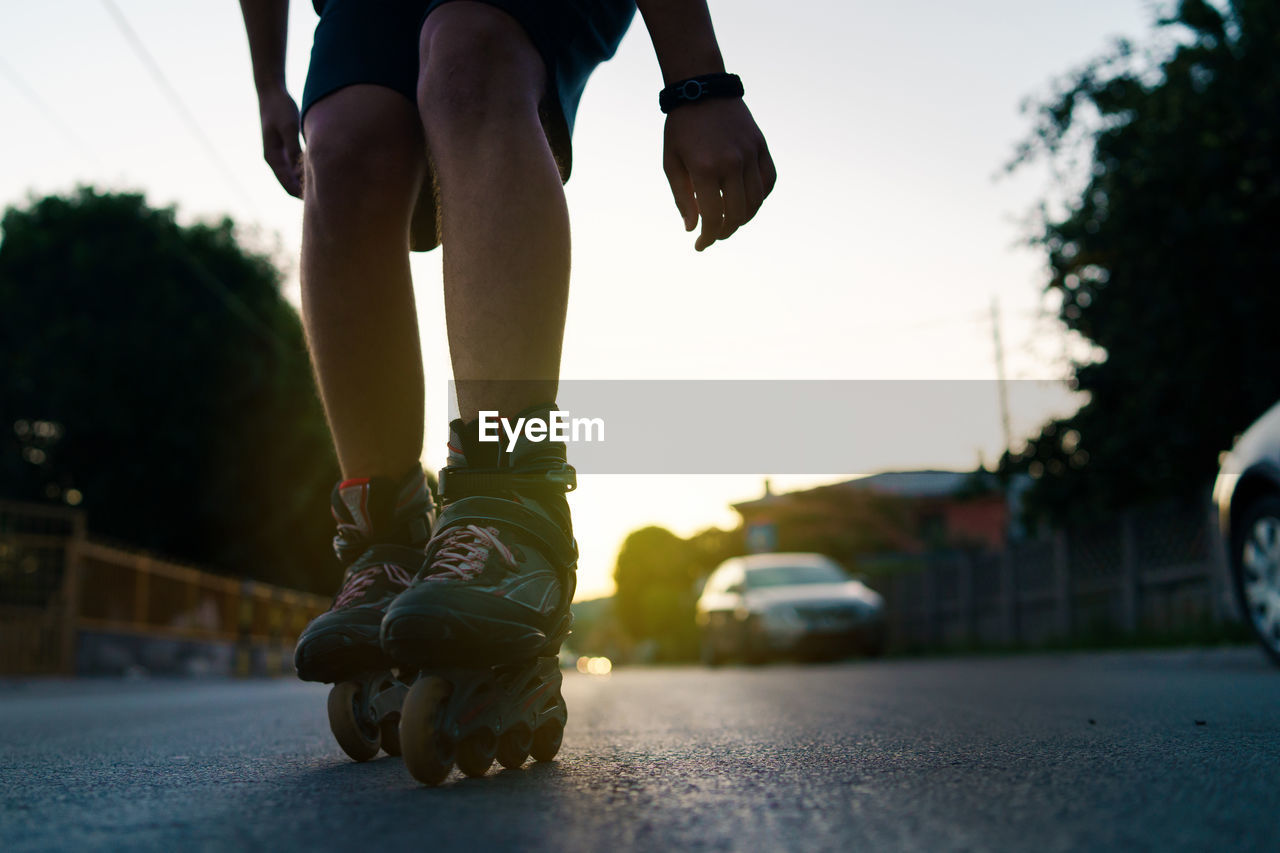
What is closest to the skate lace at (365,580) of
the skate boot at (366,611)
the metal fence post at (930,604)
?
the skate boot at (366,611)

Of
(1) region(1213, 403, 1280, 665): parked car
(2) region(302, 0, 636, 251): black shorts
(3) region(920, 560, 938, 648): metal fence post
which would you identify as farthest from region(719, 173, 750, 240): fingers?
(3) region(920, 560, 938, 648): metal fence post

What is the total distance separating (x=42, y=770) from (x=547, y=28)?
4.54 feet

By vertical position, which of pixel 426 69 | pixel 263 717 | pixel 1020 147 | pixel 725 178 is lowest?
pixel 263 717

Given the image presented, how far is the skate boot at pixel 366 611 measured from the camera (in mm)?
1793

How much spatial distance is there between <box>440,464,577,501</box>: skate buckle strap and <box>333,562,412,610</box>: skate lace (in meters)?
0.27

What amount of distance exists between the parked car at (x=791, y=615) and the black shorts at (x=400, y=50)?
12.0m

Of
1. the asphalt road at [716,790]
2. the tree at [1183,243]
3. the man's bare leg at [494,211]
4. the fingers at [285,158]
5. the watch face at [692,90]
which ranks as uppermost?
the tree at [1183,243]

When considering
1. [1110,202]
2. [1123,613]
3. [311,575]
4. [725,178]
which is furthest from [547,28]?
[311,575]

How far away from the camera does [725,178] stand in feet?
6.20

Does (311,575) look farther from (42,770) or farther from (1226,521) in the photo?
(42,770)

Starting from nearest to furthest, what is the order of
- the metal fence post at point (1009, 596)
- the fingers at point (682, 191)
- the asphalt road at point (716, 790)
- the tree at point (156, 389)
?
the asphalt road at point (716, 790)
the fingers at point (682, 191)
the metal fence post at point (1009, 596)
the tree at point (156, 389)

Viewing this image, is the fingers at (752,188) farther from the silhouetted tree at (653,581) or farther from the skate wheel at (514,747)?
the silhouetted tree at (653,581)

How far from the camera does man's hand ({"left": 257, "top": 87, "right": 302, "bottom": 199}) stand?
8.53 ft

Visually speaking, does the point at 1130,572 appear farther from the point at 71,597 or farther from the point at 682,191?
the point at 682,191
